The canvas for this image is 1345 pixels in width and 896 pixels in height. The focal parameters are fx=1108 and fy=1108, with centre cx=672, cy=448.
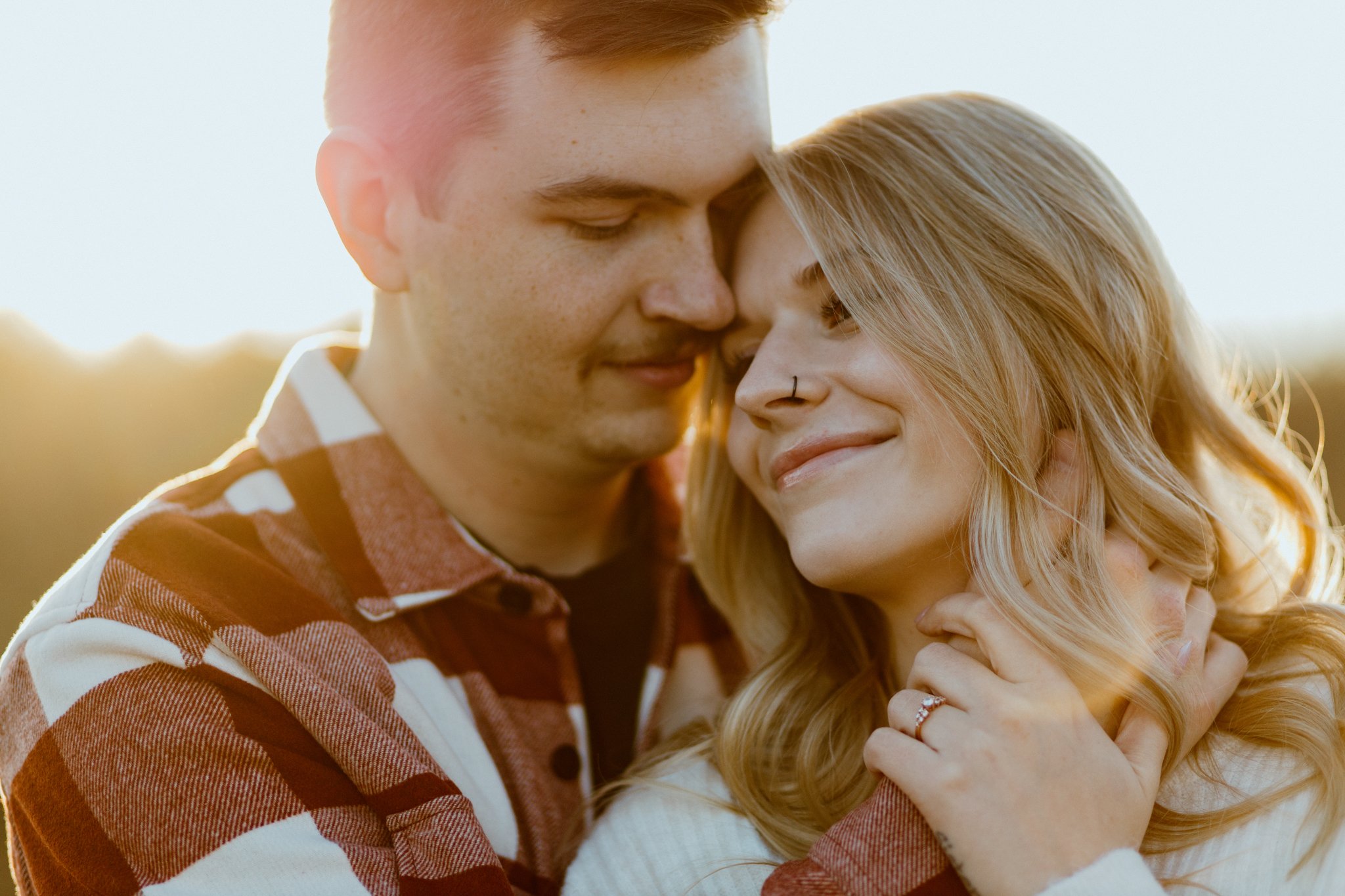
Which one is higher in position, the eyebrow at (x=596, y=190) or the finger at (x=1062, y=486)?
the eyebrow at (x=596, y=190)

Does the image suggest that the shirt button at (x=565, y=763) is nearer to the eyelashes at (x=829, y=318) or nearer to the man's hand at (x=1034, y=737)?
the man's hand at (x=1034, y=737)

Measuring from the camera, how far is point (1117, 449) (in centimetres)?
200

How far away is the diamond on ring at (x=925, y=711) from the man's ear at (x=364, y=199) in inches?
56.4

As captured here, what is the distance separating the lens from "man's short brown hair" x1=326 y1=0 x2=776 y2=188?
2148 millimetres

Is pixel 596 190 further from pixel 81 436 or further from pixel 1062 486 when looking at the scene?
pixel 81 436

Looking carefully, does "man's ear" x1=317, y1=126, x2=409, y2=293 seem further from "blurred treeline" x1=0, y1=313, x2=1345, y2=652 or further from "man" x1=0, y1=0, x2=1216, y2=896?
"blurred treeline" x1=0, y1=313, x2=1345, y2=652

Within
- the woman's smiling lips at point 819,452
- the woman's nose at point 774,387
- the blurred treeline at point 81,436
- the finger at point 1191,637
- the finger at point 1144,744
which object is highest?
the woman's nose at point 774,387

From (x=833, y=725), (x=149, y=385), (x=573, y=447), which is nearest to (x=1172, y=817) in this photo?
(x=833, y=725)

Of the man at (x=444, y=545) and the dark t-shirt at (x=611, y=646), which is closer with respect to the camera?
the man at (x=444, y=545)

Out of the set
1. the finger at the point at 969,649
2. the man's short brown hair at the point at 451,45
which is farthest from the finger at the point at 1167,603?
the man's short brown hair at the point at 451,45

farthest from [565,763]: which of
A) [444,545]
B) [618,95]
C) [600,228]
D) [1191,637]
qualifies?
[618,95]

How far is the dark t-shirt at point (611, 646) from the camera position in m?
2.47

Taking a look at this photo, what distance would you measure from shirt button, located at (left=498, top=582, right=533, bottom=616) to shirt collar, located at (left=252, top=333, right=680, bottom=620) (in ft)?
0.10

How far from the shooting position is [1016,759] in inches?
64.8
